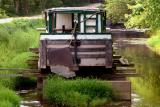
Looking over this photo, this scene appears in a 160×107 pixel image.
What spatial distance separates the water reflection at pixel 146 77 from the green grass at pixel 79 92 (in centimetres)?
139

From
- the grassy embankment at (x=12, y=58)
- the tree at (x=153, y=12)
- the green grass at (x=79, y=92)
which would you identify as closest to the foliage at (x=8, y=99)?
the grassy embankment at (x=12, y=58)

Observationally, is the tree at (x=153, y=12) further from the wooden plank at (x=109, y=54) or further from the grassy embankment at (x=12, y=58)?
the wooden plank at (x=109, y=54)

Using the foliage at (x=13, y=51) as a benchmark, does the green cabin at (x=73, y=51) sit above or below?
above

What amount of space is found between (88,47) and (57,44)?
122cm

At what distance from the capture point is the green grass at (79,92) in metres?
18.6

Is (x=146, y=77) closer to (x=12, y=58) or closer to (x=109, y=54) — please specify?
(x=109, y=54)

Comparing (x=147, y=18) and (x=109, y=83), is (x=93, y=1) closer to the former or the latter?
(x=147, y=18)

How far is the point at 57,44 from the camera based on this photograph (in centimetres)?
2066

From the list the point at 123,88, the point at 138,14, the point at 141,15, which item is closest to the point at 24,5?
the point at 138,14

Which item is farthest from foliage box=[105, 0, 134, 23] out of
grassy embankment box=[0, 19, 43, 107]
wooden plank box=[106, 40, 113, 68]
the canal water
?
wooden plank box=[106, 40, 113, 68]

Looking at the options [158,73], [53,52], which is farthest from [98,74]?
[158,73]

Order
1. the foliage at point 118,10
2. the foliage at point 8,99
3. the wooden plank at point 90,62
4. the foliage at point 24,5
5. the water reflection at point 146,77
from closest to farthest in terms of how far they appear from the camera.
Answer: the foliage at point 8,99 → the water reflection at point 146,77 → the wooden plank at point 90,62 → the foliage at point 24,5 → the foliage at point 118,10

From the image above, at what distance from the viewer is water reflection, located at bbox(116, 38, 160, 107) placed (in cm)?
2069

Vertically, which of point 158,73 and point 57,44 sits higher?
point 57,44
